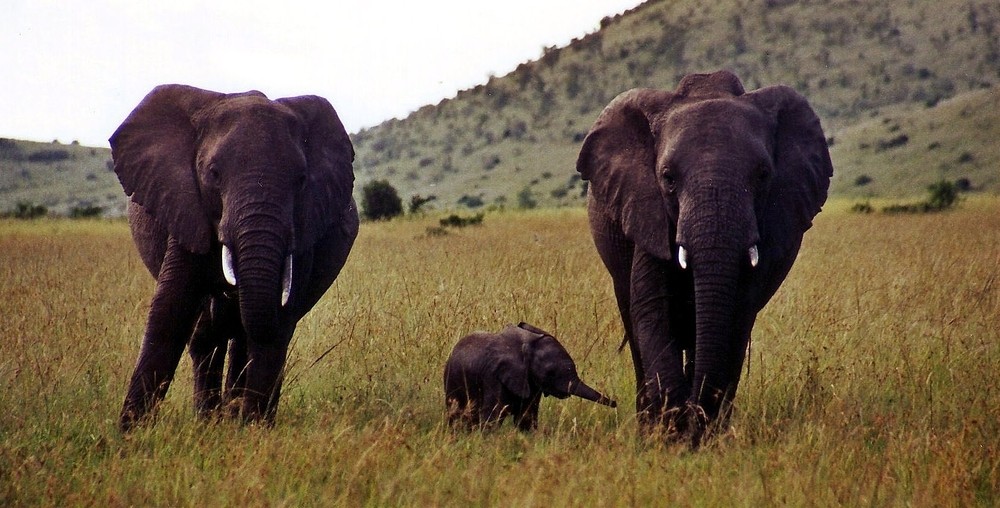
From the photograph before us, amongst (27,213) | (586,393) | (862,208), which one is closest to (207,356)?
(586,393)

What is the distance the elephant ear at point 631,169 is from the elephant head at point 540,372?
0.84 m

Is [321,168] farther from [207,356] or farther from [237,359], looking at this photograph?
[207,356]

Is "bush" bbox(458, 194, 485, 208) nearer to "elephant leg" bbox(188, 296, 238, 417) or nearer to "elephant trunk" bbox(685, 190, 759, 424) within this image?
"elephant leg" bbox(188, 296, 238, 417)

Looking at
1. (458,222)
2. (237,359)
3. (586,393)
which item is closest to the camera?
(586,393)

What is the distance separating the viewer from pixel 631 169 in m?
6.82

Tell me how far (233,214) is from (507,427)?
2.08 metres

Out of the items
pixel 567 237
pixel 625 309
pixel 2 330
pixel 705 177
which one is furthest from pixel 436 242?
pixel 705 177

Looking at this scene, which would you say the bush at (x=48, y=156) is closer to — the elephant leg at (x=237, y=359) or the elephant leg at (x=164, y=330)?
the elephant leg at (x=237, y=359)

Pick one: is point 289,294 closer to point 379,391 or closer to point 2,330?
point 379,391

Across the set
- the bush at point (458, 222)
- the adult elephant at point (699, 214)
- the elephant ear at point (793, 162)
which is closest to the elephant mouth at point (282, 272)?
the adult elephant at point (699, 214)

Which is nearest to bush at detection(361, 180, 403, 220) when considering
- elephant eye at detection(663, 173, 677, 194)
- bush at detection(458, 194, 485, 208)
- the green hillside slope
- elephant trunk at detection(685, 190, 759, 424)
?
the green hillside slope

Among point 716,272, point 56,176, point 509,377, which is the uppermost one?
point 716,272

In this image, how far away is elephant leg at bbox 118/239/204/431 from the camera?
22.0 feet

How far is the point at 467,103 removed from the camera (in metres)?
85.8
